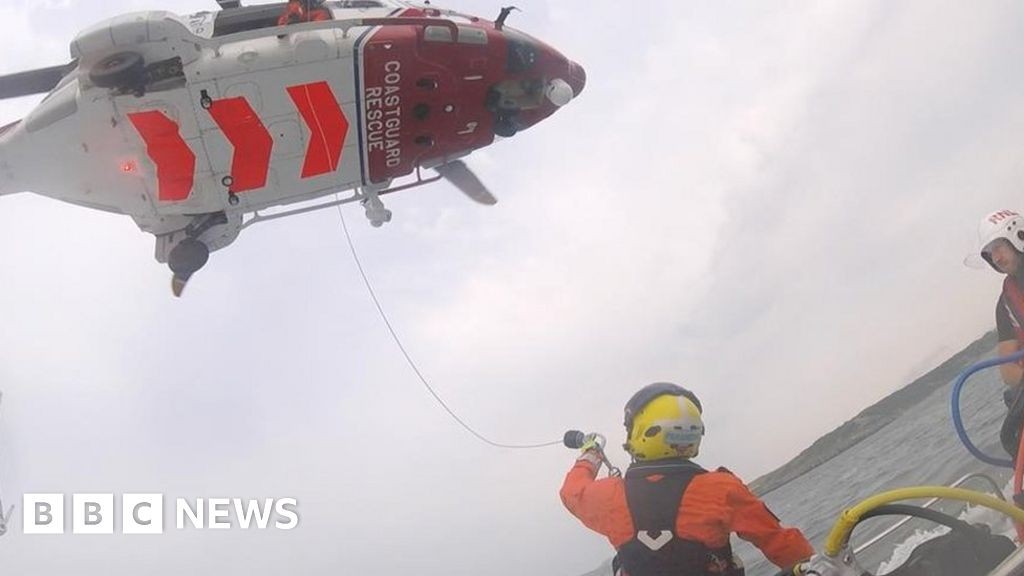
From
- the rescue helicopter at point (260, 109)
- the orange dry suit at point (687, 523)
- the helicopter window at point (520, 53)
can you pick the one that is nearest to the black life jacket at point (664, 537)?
the orange dry suit at point (687, 523)

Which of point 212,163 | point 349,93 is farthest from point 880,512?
point 212,163

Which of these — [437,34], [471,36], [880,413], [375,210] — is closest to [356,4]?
[437,34]

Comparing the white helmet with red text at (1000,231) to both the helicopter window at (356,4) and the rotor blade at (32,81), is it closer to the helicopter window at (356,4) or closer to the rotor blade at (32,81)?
the helicopter window at (356,4)

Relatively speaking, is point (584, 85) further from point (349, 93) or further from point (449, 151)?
point (349, 93)

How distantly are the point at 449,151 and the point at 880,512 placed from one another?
7832 mm

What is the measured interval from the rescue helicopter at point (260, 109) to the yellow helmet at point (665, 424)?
626 centimetres

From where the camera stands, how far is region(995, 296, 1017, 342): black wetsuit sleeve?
14.8ft

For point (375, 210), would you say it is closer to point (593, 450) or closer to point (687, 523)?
point (593, 450)

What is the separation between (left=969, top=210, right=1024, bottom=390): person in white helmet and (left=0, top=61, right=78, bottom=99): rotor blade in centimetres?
1038

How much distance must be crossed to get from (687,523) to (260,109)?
708 centimetres

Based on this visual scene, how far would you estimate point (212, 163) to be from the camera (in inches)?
347

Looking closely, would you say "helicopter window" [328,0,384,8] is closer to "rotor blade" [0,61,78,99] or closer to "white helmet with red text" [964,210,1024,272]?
"rotor blade" [0,61,78,99]

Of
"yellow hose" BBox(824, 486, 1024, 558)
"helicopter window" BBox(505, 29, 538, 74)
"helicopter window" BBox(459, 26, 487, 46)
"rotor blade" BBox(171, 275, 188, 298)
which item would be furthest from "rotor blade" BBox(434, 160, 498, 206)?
"yellow hose" BBox(824, 486, 1024, 558)

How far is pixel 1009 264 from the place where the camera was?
436 centimetres
